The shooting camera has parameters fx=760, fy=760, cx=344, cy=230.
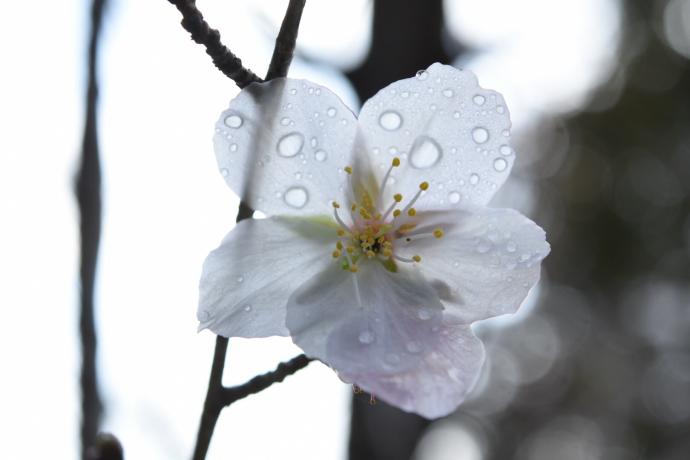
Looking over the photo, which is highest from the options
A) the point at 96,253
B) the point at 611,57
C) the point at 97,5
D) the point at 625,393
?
the point at 97,5

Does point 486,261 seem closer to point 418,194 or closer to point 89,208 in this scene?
point 418,194

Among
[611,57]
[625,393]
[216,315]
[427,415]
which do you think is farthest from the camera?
[625,393]

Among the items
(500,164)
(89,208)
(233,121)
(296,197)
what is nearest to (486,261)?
(500,164)

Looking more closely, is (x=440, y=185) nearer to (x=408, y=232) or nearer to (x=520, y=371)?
(x=408, y=232)

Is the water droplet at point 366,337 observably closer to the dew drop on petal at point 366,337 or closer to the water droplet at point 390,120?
the dew drop on petal at point 366,337

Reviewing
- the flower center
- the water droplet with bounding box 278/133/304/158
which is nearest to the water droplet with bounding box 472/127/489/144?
the flower center

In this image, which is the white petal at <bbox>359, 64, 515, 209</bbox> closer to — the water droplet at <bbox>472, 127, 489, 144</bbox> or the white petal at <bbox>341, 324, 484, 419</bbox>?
the water droplet at <bbox>472, 127, 489, 144</bbox>

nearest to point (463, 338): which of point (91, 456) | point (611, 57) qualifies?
point (91, 456)
